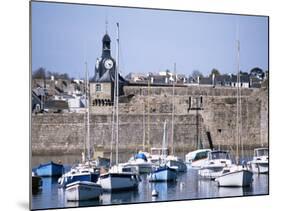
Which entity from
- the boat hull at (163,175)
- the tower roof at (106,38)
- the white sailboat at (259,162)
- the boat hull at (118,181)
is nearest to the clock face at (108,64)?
the tower roof at (106,38)

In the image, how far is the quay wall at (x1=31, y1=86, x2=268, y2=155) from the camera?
6.80 metres

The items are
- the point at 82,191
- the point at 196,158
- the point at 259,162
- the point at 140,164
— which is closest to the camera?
the point at 82,191

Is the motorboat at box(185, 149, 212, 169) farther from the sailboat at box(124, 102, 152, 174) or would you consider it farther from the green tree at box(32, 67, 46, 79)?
the green tree at box(32, 67, 46, 79)

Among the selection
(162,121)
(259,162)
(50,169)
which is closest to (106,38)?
(162,121)

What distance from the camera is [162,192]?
7.14m

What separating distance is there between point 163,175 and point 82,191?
82 cm

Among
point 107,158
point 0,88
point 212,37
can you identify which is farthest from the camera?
point 212,37

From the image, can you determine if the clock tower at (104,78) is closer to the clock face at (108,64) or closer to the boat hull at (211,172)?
the clock face at (108,64)

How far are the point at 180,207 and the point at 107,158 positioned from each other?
0.83 metres

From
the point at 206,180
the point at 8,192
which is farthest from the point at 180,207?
the point at 8,192

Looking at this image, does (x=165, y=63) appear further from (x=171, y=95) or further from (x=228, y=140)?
(x=228, y=140)

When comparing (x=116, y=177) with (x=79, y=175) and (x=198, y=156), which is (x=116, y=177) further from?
(x=198, y=156)

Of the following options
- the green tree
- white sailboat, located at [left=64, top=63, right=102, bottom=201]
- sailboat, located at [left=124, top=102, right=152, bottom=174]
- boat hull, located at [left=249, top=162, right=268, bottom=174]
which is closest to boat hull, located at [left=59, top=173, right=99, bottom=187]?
white sailboat, located at [left=64, top=63, right=102, bottom=201]

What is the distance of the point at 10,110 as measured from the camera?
21.4 feet
